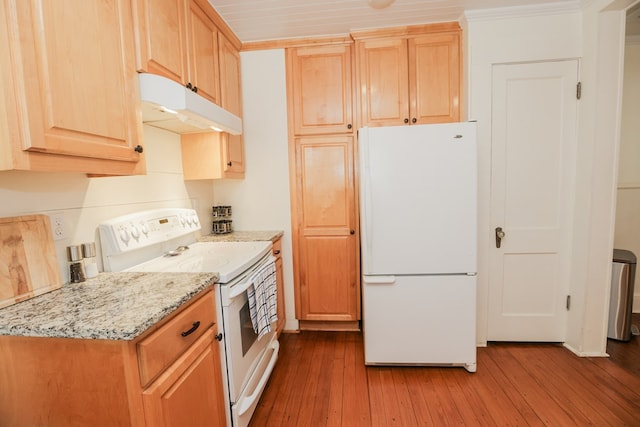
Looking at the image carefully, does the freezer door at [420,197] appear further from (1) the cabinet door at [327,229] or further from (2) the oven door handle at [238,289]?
(2) the oven door handle at [238,289]

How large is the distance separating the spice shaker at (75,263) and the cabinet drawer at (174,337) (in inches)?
21.4

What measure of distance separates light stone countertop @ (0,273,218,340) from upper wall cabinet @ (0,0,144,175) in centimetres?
44

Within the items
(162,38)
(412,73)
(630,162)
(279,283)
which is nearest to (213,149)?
(162,38)

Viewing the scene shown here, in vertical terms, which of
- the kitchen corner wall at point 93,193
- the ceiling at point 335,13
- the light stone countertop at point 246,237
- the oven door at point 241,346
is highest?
the ceiling at point 335,13

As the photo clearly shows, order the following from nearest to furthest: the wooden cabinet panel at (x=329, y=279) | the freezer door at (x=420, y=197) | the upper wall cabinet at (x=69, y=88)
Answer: the upper wall cabinet at (x=69, y=88) → the freezer door at (x=420, y=197) → the wooden cabinet panel at (x=329, y=279)

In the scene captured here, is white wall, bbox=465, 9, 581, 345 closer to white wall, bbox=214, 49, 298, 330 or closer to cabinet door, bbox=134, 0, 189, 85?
white wall, bbox=214, 49, 298, 330

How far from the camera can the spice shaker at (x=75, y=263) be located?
1160mm

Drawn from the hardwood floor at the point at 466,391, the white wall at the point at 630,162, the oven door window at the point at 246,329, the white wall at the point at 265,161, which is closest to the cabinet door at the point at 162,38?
the white wall at the point at 265,161

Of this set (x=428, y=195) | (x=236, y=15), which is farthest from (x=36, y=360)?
(x=236, y=15)

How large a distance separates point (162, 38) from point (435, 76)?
1.84 meters

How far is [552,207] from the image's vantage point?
2.06 m

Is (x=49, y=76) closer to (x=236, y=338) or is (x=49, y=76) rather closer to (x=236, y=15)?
(x=236, y=338)

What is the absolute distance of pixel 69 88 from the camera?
889mm

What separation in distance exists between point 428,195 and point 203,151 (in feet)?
5.04
